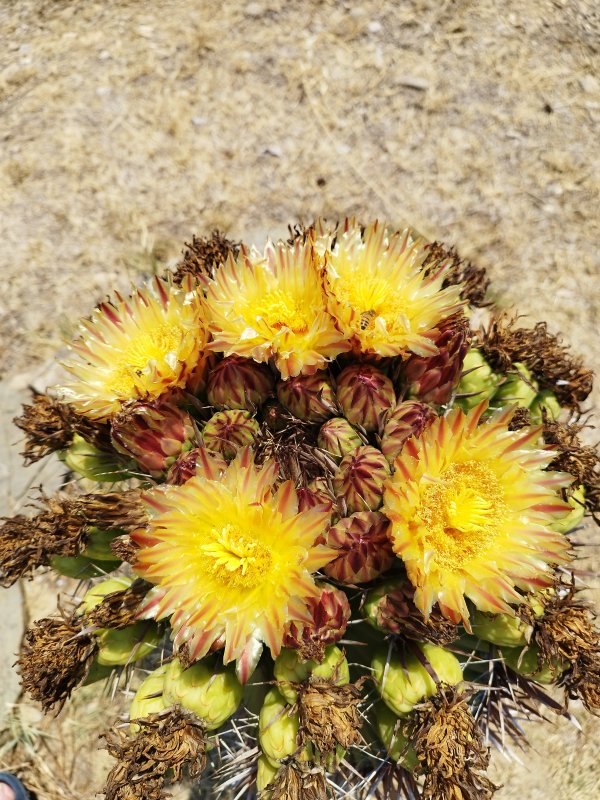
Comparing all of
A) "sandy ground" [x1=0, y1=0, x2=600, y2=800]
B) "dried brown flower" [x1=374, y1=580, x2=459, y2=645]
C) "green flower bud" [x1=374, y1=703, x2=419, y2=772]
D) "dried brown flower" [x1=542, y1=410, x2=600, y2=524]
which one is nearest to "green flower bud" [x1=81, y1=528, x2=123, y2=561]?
"dried brown flower" [x1=374, y1=580, x2=459, y2=645]

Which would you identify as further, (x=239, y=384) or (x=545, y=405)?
(x=545, y=405)

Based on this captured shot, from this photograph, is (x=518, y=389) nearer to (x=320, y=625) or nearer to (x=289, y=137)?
(x=320, y=625)

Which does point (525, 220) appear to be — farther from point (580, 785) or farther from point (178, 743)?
point (178, 743)

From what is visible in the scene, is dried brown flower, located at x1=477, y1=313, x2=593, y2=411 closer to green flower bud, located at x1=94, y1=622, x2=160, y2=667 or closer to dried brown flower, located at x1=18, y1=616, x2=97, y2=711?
green flower bud, located at x1=94, y1=622, x2=160, y2=667

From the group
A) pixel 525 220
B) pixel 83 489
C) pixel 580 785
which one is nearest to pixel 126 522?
pixel 83 489

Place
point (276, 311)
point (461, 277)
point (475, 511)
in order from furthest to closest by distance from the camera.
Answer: point (461, 277)
point (276, 311)
point (475, 511)

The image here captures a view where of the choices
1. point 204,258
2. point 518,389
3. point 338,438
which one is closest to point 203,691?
point 338,438

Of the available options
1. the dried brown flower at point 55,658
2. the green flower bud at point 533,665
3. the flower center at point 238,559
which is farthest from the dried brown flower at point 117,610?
the green flower bud at point 533,665
